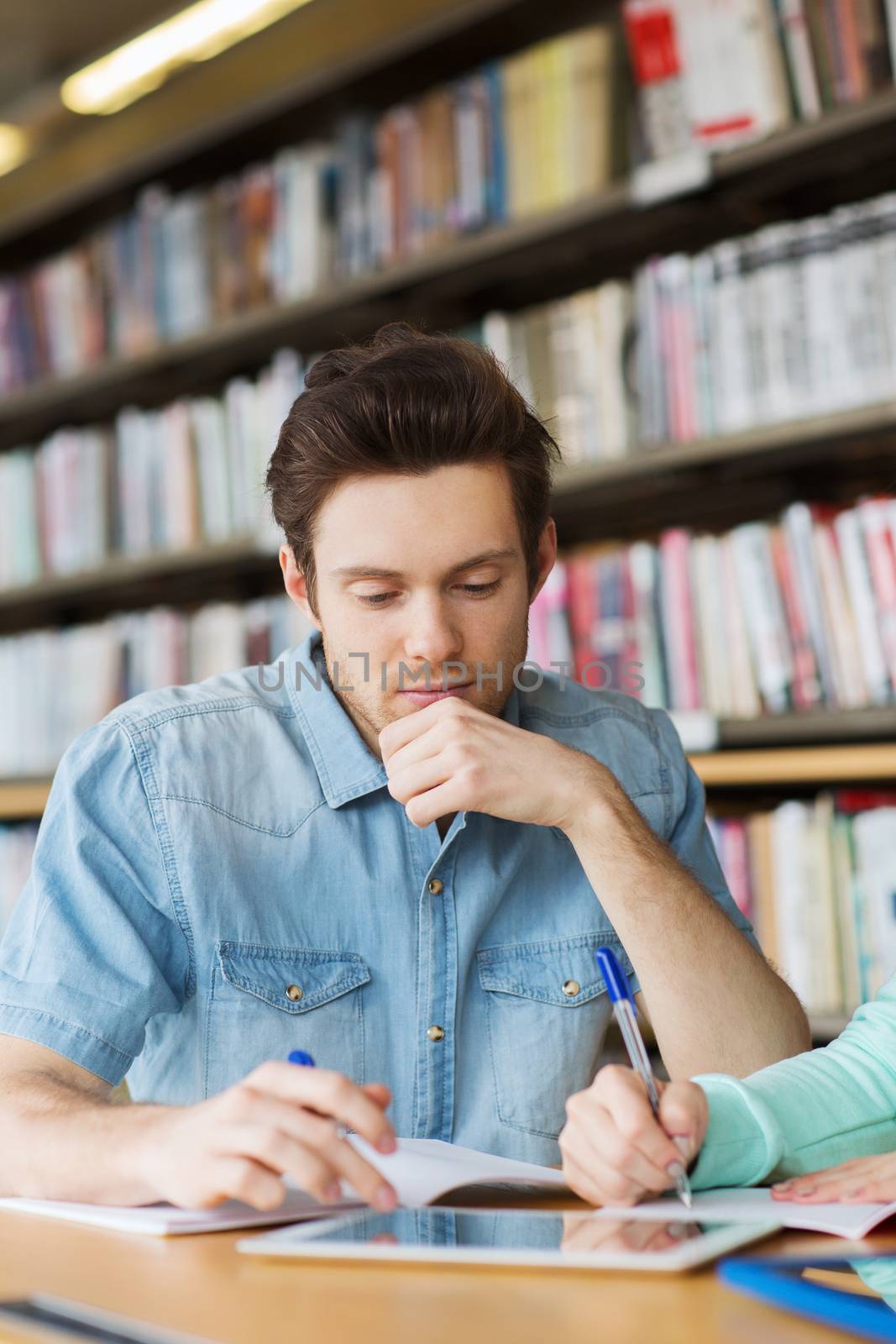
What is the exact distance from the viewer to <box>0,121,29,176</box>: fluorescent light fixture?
10.9 ft

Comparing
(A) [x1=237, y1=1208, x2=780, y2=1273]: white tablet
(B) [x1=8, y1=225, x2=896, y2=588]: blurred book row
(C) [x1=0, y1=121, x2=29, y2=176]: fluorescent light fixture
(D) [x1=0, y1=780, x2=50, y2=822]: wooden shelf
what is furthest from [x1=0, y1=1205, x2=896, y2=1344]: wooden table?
(C) [x1=0, y1=121, x2=29, y2=176]: fluorescent light fixture

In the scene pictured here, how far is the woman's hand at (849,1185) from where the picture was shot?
794 millimetres

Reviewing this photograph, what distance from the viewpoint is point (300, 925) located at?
1177 millimetres

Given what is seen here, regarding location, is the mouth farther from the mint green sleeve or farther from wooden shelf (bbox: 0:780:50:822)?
wooden shelf (bbox: 0:780:50:822)

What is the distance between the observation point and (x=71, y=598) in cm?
326

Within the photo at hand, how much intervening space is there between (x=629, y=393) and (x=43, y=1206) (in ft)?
5.16

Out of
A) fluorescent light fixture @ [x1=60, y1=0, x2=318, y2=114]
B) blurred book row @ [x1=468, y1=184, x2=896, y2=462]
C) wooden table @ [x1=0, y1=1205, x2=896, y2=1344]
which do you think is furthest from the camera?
fluorescent light fixture @ [x1=60, y1=0, x2=318, y2=114]

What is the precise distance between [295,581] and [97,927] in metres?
0.42

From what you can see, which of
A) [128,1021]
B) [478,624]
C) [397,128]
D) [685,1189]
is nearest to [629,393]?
[397,128]

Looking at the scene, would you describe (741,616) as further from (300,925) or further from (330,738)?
(300,925)

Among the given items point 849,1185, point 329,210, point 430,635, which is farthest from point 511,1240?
point 329,210

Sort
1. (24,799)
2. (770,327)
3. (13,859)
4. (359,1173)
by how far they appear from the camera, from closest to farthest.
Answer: (359,1173) → (770,327) → (24,799) → (13,859)

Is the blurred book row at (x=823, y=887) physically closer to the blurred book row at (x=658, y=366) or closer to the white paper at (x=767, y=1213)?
the blurred book row at (x=658, y=366)

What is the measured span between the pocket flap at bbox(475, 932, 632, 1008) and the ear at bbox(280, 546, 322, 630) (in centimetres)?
37
